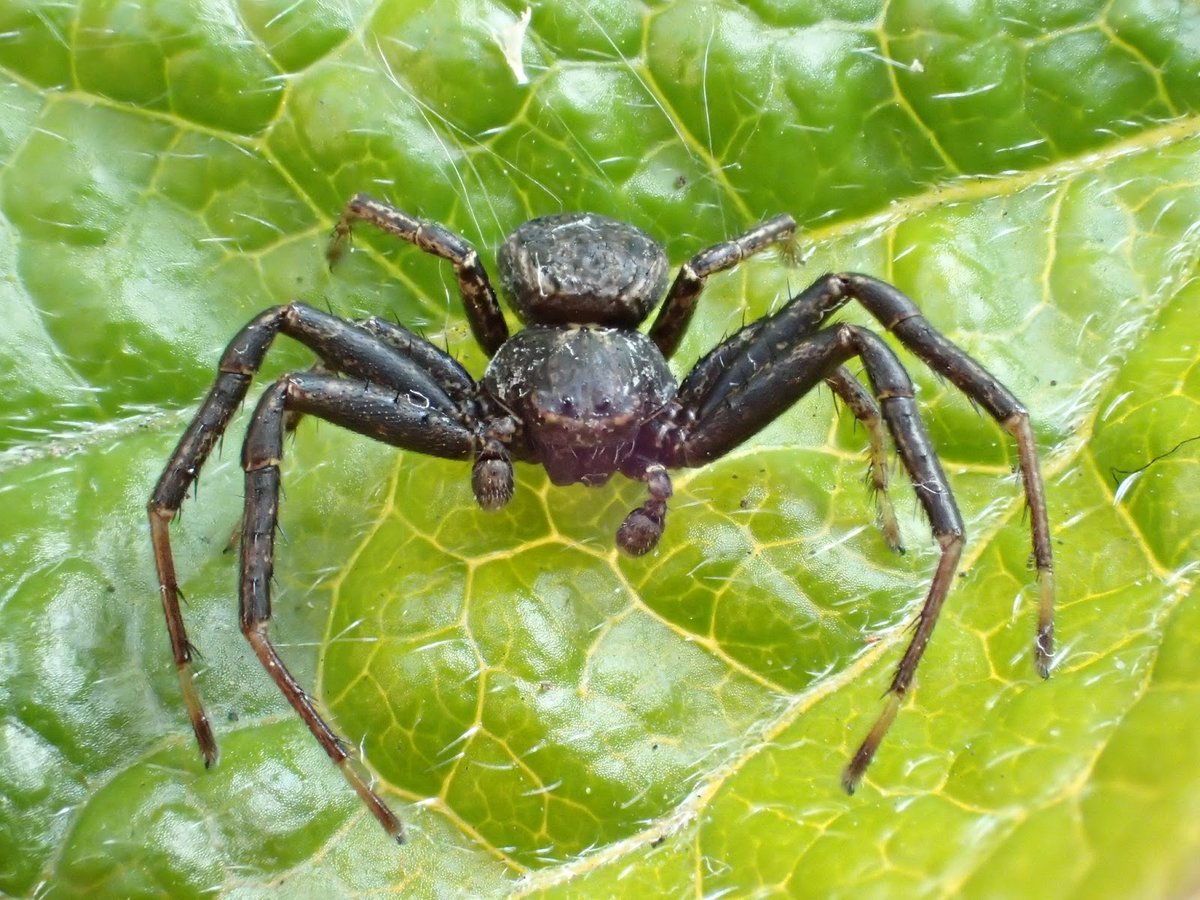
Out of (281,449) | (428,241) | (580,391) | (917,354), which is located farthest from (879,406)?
(281,449)

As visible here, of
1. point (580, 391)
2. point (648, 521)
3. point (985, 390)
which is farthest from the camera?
point (580, 391)

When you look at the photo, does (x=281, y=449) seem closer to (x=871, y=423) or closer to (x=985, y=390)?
(x=871, y=423)

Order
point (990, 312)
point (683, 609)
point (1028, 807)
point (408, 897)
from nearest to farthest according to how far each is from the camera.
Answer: point (1028, 807) → point (408, 897) → point (683, 609) → point (990, 312)

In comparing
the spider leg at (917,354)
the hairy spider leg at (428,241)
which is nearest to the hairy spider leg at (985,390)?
the spider leg at (917,354)

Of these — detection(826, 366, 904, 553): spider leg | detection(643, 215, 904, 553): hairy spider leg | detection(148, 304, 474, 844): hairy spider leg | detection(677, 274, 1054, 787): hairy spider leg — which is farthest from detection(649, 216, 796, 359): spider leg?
detection(148, 304, 474, 844): hairy spider leg

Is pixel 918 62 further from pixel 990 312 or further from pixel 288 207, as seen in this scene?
pixel 288 207

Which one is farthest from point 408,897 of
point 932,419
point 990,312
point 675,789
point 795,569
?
point 990,312
